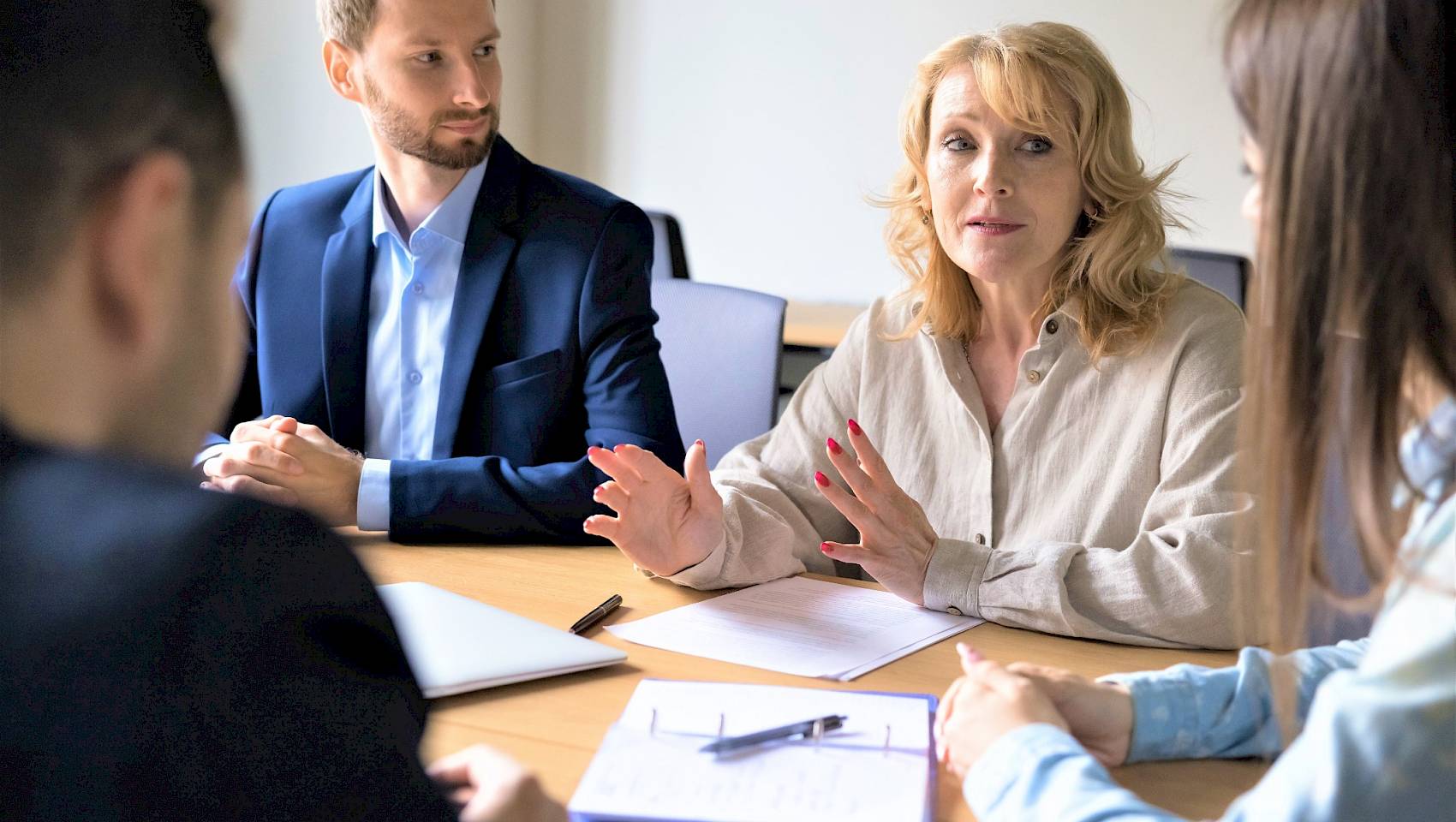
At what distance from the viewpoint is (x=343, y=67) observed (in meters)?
2.21

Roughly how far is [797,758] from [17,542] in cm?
70

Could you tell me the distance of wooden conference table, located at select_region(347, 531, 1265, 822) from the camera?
103 centimetres

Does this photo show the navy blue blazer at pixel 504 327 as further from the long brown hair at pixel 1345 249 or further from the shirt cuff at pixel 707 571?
the long brown hair at pixel 1345 249

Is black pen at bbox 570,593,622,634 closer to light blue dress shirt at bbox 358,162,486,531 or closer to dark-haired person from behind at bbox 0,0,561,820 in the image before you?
light blue dress shirt at bbox 358,162,486,531

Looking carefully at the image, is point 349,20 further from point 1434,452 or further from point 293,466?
point 1434,452

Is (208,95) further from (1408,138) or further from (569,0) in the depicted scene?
(569,0)

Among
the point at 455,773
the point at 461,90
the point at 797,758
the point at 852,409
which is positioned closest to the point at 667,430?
the point at 852,409

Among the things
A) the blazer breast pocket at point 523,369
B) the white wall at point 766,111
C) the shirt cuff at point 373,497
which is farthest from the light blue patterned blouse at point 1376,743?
the white wall at point 766,111

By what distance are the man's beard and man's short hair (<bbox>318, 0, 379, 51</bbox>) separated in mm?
105

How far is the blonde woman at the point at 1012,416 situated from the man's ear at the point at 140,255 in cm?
108

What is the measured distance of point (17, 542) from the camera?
16.0 inches

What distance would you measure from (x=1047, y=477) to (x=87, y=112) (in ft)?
4.77

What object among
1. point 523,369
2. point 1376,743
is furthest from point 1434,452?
point 523,369

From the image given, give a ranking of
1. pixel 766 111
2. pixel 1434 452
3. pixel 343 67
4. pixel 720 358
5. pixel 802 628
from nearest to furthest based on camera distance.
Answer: pixel 1434 452
pixel 802 628
pixel 343 67
pixel 720 358
pixel 766 111
